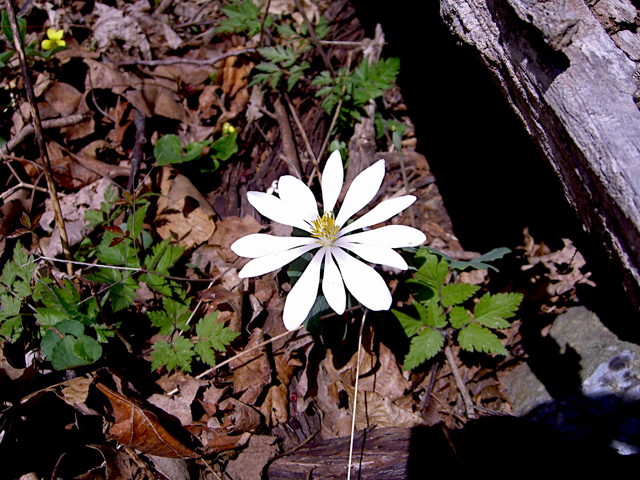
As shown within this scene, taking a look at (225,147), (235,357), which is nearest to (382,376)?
(235,357)

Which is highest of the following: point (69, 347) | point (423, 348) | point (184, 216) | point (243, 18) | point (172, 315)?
point (243, 18)

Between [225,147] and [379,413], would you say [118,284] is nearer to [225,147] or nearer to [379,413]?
[225,147]

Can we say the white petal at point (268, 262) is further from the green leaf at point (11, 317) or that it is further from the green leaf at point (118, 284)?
the green leaf at point (11, 317)

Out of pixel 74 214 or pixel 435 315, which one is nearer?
pixel 435 315

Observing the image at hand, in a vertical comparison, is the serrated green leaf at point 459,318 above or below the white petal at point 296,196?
below

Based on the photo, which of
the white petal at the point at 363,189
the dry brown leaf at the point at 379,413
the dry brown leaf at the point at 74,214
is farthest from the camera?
the dry brown leaf at the point at 74,214

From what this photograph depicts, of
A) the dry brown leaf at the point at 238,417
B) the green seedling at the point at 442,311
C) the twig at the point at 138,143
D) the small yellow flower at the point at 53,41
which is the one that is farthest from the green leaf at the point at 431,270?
the small yellow flower at the point at 53,41

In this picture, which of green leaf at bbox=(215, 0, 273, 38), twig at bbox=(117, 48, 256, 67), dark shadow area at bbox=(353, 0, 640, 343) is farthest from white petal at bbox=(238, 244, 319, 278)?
twig at bbox=(117, 48, 256, 67)

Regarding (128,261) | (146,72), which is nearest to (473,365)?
(128,261)
